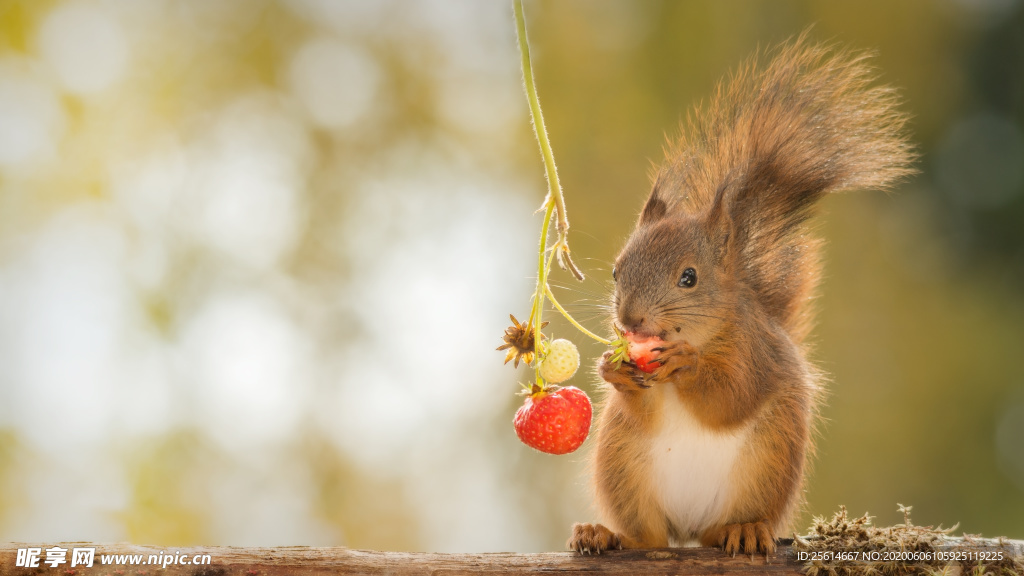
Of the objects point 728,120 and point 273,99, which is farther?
point 273,99

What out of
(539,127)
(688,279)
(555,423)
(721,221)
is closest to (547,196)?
(539,127)

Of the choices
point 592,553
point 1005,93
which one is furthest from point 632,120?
point 592,553

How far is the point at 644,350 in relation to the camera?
6.33 ft

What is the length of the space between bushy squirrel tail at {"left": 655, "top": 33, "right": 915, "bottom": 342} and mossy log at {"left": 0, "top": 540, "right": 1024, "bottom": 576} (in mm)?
752

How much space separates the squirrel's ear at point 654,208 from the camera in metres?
2.30

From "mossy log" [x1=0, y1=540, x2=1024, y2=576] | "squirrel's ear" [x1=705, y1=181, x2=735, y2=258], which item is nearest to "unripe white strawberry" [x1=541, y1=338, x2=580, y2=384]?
"mossy log" [x1=0, y1=540, x2=1024, y2=576]

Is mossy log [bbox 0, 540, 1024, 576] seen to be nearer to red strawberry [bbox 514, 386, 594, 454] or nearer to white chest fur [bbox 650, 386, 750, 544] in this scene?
white chest fur [bbox 650, 386, 750, 544]

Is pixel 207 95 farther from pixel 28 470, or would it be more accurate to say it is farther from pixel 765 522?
pixel 765 522

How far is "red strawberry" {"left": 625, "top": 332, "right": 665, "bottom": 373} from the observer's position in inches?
74.9

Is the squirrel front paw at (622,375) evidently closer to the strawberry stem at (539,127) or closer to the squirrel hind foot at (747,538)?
the squirrel hind foot at (747,538)

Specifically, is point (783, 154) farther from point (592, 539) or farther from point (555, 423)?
point (592, 539)

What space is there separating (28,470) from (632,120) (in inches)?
127

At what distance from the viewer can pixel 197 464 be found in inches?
153

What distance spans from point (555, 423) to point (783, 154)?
939 mm
